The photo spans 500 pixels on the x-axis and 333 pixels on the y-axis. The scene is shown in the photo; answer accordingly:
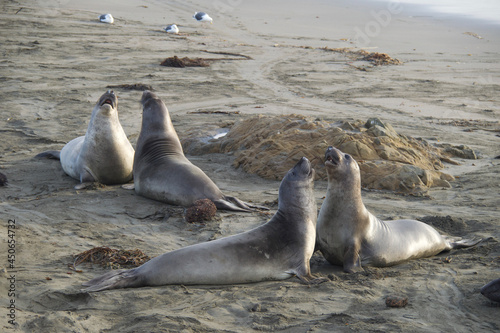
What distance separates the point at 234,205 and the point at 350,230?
1631 millimetres

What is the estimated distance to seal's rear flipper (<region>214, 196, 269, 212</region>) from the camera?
596 centimetres

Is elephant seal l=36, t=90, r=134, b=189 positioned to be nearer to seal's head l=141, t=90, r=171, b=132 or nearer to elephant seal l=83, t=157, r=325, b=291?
seal's head l=141, t=90, r=171, b=132

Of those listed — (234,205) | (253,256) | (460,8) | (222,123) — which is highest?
(460,8)

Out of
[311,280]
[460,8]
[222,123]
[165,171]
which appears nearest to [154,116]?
[165,171]

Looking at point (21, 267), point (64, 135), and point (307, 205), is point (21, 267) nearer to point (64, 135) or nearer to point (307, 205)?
point (307, 205)

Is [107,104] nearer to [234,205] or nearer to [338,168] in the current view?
[234,205]

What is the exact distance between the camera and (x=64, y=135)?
912cm

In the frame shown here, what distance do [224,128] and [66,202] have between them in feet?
12.8

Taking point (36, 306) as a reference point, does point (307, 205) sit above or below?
above

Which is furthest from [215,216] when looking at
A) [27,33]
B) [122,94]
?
[27,33]

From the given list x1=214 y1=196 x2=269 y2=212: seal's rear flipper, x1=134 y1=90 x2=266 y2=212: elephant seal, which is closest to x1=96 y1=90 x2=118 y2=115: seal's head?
x1=134 y1=90 x2=266 y2=212: elephant seal

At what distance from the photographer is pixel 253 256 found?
428 centimetres

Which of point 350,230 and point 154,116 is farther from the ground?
Result: point 154,116

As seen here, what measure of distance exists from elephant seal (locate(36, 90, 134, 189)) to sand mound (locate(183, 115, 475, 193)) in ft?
5.38
